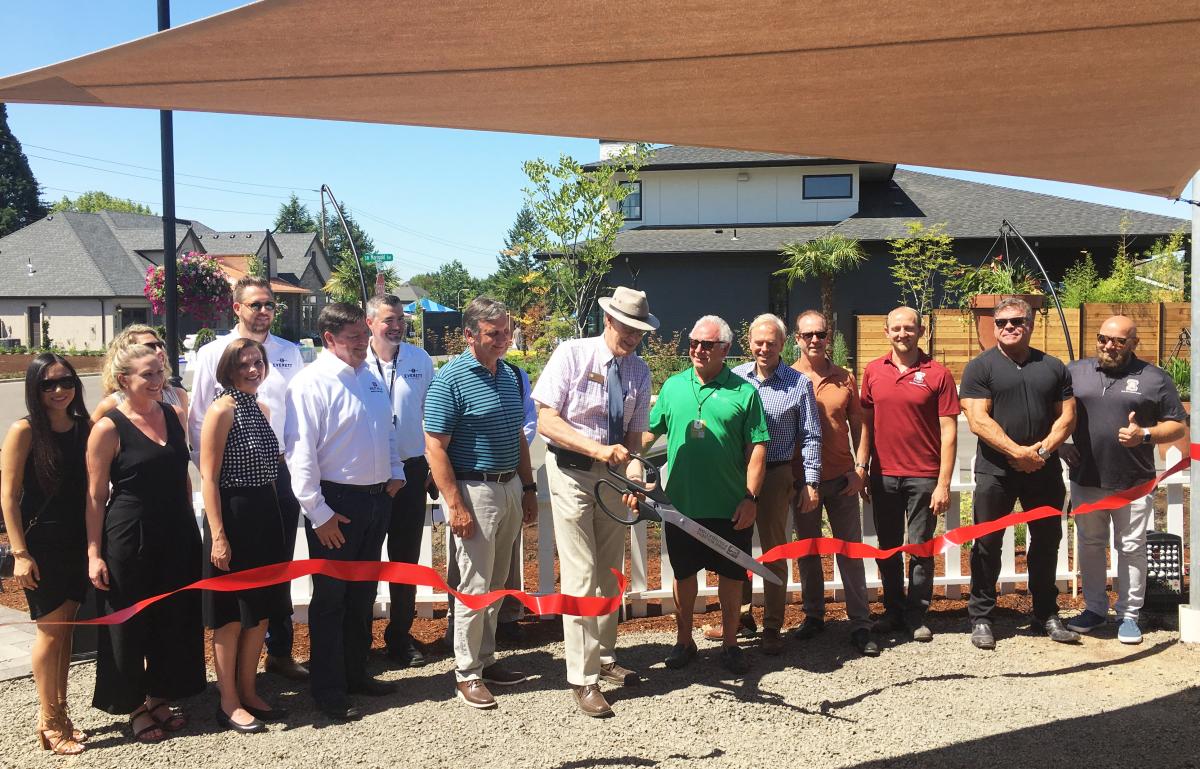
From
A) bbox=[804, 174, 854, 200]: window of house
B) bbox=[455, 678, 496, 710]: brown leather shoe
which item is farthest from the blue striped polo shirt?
bbox=[804, 174, 854, 200]: window of house

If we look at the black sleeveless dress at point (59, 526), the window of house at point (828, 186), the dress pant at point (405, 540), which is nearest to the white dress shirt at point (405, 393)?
the dress pant at point (405, 540)

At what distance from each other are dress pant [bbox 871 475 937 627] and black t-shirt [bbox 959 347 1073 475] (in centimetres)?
46

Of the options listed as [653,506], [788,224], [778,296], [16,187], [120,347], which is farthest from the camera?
[16,187]

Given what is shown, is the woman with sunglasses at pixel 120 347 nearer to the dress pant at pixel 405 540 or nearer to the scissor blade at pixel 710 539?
the dress pant at pixel 405 540

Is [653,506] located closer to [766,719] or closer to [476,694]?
[766,719]

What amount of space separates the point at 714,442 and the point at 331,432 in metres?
1.98

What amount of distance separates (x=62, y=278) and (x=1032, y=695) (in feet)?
194

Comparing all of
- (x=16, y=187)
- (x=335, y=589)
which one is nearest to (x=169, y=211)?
(x=335, y=589)

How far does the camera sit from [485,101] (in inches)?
112

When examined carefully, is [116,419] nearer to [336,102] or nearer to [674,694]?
[336,102]

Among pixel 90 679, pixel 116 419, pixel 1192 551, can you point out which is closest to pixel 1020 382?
pixel 1192 551

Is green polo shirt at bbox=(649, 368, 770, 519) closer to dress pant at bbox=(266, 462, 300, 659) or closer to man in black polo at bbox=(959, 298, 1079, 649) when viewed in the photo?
man in black polo at bbox=(959, 298, 1079, 649)

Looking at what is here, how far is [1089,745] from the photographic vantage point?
402 cm

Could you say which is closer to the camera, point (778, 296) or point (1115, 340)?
point (1115, 340)
